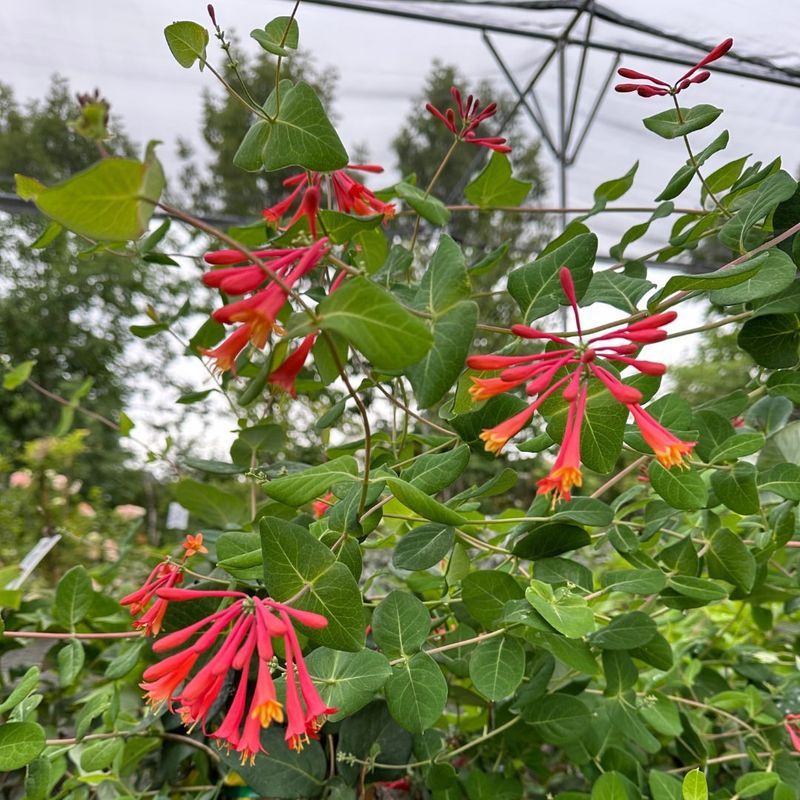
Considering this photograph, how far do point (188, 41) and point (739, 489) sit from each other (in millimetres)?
491

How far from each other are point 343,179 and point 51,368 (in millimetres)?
7128

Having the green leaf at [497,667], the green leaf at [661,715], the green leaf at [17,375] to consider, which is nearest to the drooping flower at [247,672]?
the green leaf at [497,667]

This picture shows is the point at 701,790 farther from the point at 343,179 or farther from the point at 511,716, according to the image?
the point at 343,179

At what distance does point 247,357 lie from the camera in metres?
0.54

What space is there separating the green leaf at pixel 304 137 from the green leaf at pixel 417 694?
0.31 meters


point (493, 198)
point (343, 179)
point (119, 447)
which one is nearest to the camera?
point (343, 179)

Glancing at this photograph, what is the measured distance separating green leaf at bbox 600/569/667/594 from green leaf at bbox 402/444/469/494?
0.52ft

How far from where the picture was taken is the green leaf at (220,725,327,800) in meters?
0.45

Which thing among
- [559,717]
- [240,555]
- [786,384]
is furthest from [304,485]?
[786,384]

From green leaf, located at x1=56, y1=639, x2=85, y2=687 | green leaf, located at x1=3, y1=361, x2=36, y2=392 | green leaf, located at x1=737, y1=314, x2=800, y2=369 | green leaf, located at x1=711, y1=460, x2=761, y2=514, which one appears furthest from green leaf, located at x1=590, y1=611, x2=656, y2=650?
green leaf, located at x1=3, y1=361, x2=36, y2=392

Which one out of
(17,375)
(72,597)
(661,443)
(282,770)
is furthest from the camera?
(17,375)

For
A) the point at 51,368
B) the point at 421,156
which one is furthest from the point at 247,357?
the point at 51,368

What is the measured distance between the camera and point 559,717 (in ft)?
1.58

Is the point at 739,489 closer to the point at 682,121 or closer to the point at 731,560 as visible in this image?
the point at 731,560
